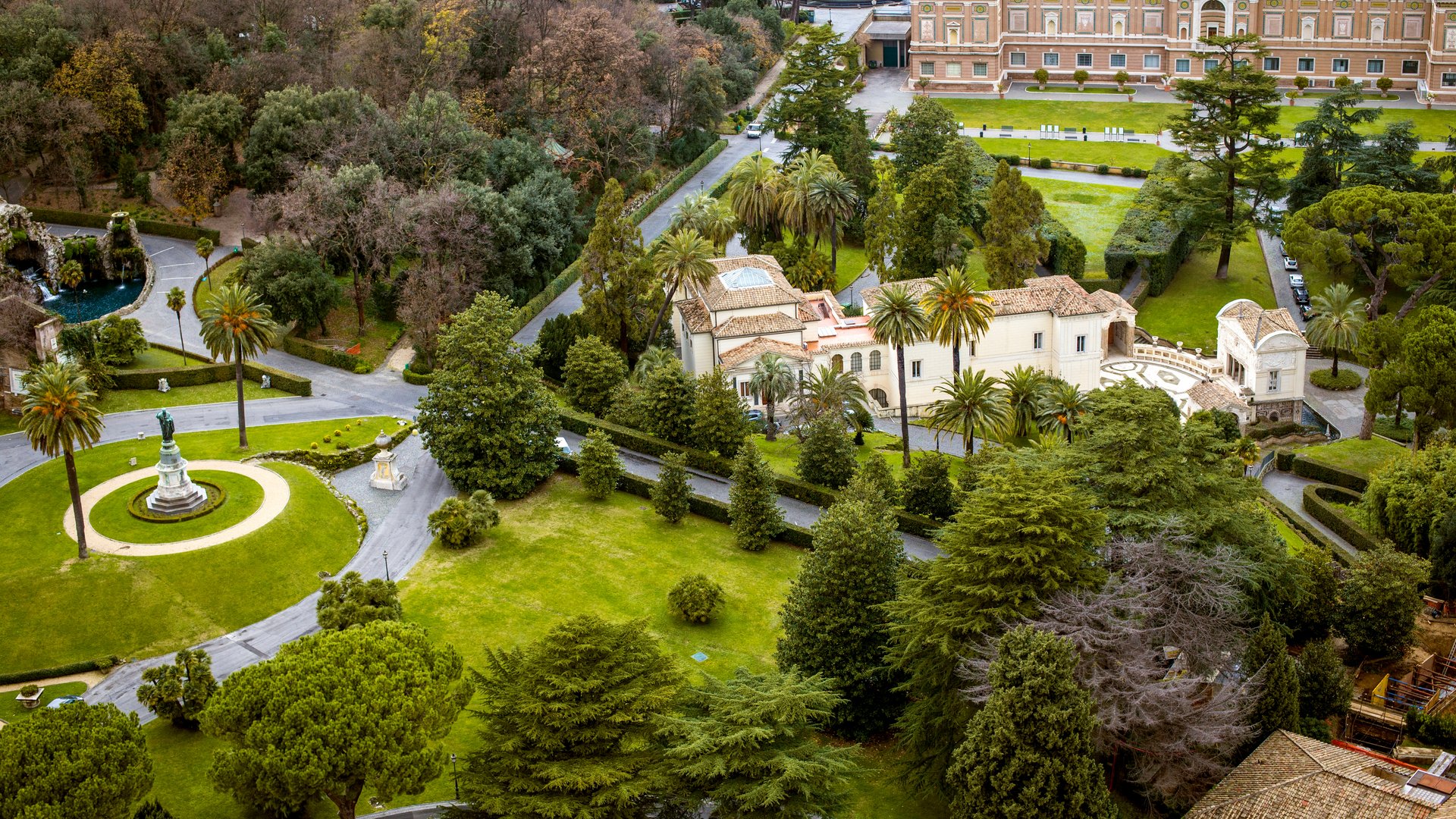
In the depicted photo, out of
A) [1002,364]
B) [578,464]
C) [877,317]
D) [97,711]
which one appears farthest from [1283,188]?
[97,711]

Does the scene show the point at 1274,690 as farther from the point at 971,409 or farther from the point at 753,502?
the point at 971,409

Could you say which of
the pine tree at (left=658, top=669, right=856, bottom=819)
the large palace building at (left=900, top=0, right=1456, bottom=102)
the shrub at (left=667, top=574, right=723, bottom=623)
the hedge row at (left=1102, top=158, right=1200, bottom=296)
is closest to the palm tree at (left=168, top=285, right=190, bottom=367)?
the shrub at (left=667, top=574, right=723, bottom=623)

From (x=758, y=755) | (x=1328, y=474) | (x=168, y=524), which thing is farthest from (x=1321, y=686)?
(x=168, y=524)

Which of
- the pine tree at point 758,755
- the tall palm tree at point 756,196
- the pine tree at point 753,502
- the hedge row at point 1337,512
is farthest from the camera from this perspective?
the tall palm tree at point 756,196

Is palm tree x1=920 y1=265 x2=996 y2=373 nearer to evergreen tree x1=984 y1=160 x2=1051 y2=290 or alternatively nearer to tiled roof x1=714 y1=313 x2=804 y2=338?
tiled roof x1=714 y1=313 x2=804 y2=338

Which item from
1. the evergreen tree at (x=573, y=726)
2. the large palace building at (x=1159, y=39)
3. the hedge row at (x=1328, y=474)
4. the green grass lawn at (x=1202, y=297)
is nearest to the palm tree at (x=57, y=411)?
the evergreen tree at (x=573, y=726)

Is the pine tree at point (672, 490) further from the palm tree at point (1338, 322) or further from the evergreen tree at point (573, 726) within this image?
the palm tree at point (1338, 322)
